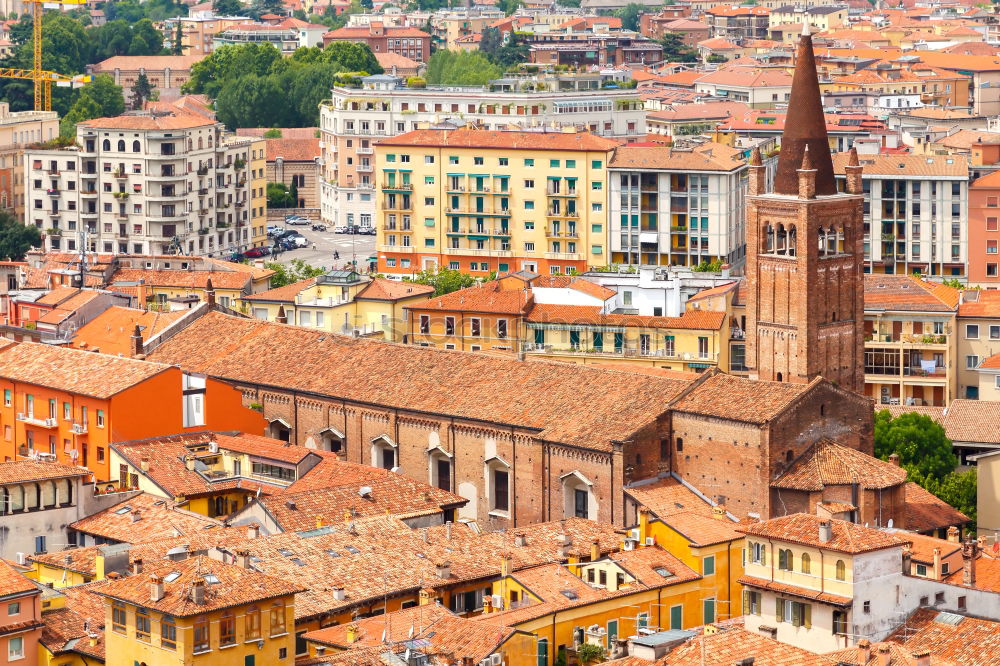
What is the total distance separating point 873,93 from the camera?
605 feet

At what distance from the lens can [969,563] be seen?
6438 centimetres

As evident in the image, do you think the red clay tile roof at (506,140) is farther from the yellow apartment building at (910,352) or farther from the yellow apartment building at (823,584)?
the yellow apartment building at (823,584)

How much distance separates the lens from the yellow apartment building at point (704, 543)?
68812 millimetres

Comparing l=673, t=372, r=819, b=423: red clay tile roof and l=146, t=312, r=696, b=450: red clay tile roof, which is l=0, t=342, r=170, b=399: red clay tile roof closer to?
l=146, t=312, r=696, b=450: red clay tile roof

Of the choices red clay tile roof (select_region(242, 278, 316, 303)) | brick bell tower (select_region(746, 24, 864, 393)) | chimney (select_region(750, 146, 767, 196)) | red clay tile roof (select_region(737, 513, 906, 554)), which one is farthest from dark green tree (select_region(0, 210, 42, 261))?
red clay tile roof (select_region(737, 513, 906, 554))

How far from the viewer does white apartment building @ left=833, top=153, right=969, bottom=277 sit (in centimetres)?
12625

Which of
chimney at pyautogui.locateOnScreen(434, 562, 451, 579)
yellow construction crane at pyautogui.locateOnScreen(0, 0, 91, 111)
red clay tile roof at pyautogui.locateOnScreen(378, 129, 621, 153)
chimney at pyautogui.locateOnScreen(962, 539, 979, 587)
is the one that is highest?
yellow construction crane at pyautogui.locateOnScreen(0, 0, 91, 111)

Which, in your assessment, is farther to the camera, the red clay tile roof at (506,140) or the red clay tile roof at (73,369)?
the red clay tile roof at (506,140)

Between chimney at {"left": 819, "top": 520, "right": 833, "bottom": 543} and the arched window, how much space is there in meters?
13.9

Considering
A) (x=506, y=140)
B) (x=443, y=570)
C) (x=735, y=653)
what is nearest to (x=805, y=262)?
(x=443, y=570)

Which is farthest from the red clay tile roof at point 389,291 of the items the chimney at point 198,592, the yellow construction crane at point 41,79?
the yellow construction crane at point 41,79

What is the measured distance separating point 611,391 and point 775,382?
5.33 meters

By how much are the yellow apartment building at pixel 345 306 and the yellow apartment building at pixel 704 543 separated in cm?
3151

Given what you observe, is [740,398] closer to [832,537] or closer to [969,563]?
[969,563]
